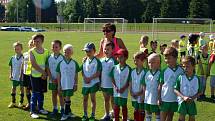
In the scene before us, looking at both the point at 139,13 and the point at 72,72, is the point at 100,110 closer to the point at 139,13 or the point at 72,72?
the point at 72,72

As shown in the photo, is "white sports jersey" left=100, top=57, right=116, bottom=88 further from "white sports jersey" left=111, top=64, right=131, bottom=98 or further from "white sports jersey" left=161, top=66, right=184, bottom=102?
"white sports jersey" left=161, top=66, right=184, bottom=102

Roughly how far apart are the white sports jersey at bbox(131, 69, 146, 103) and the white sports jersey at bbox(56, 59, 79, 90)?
1579 mm

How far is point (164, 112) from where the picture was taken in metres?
7.50

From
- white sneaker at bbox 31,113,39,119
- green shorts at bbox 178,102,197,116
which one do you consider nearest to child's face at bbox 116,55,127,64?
green shorts at bbox 178,102,197,116

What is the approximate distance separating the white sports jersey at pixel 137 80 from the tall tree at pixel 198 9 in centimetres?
8808

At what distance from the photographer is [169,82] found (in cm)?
741

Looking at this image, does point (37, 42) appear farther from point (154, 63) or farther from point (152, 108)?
point (152, 108)

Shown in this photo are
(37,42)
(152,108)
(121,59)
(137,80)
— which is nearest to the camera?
(152,108)

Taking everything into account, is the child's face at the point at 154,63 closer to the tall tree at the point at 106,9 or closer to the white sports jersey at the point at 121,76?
the white sports jersey at the point at 121,76

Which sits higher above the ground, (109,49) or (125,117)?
(109,49)

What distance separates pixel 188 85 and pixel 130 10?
102m

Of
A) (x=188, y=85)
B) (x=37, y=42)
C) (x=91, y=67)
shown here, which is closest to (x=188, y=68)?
(x=188, y=85)

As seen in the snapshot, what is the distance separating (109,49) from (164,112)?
6.16 feet

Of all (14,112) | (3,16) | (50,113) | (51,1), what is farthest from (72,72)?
(3,16)
